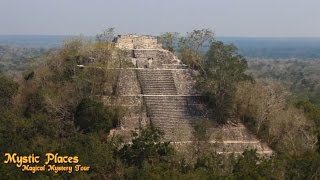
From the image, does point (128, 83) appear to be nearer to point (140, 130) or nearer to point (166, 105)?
point (166, 105)

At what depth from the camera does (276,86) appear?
90.6 ft

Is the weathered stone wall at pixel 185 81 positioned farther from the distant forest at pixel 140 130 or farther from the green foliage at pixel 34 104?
the green foliage at pixel 34 104

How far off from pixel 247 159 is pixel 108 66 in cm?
941

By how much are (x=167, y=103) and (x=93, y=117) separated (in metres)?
3.90

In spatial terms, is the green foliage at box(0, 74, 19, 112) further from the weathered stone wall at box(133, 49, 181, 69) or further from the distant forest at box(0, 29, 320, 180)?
the weathered stone wall at box(133, 49, 181, 69)

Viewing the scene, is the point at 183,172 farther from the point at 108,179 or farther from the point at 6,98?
the point at 6,98

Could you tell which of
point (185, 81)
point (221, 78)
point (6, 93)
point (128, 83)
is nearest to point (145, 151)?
point (221, 78)

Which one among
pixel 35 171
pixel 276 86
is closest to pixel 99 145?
pixel 35 171

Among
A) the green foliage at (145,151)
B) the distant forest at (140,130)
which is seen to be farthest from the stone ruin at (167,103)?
the green foliage at (145,151)

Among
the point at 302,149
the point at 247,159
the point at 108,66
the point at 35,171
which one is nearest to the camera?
the point at 35,171

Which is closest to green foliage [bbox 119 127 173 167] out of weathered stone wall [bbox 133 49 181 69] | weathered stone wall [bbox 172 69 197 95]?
weathered stone wall [bbox 172 69 197 95]

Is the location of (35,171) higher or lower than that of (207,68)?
lower

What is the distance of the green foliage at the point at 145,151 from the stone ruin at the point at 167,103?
5.42 feet

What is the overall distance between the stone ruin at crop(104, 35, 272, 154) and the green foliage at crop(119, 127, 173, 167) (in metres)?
1.65
